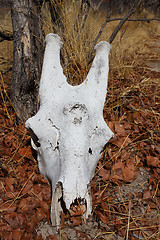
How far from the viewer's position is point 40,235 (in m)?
1.10

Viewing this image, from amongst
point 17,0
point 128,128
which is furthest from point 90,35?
point 128,128

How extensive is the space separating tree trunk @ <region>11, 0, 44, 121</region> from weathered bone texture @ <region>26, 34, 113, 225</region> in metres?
0.37

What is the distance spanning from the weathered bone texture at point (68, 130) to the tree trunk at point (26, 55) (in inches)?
14.5

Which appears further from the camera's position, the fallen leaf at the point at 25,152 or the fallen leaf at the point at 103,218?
the fallen leaf at the point at 25,152

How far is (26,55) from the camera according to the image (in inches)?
72.8

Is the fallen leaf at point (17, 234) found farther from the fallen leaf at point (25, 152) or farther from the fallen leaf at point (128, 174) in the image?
the fallen leaf at point (128, 174)

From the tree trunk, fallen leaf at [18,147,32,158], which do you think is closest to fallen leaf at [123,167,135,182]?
fallen leaf at [18,147,32,158]

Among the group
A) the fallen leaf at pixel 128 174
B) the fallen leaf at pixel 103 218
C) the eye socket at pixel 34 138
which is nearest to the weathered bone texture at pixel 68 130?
the eye socket at pixel 34 138

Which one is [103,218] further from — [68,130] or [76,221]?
[68,130]

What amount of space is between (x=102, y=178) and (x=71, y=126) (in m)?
0.58

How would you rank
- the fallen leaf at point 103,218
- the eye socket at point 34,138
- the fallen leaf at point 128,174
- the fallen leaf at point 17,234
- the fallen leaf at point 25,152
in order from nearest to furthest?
the fallen leaf at point 17,234, the fallen leaf at point 103,218, the eye socket at point 34,138, the fallen leaf at point 128,174, the fallen leaf at point 25,152

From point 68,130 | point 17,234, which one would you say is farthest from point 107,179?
point 17,234

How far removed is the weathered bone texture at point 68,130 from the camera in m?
1.09

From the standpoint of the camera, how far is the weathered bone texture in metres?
1.09
